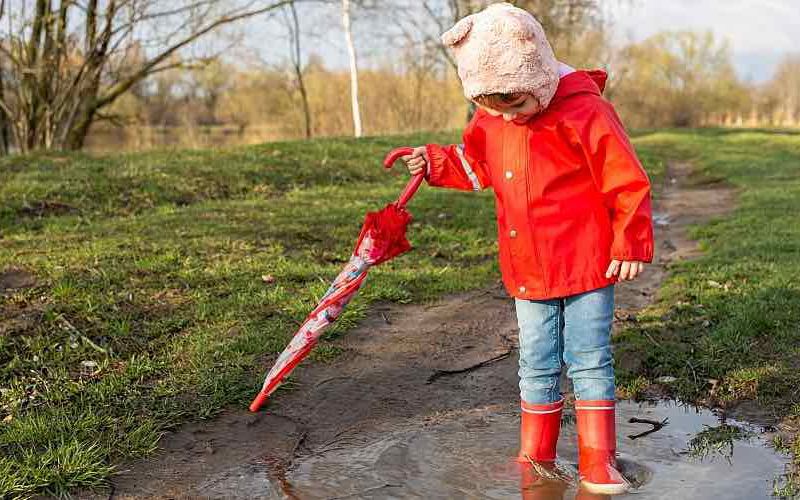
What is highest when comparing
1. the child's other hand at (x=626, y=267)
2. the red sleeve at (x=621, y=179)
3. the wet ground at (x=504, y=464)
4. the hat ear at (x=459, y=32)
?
the hat ear at (x=459, y=32)

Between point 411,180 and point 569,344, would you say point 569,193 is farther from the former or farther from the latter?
point 411,180

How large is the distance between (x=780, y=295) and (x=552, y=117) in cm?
301

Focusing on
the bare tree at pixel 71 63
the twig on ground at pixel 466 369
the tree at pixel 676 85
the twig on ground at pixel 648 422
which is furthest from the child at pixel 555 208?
the tree at pixel 676 85

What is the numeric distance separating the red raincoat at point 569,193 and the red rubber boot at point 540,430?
1.58 feet

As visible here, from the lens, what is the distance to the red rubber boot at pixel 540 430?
10.1ft

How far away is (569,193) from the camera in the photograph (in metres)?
2.83

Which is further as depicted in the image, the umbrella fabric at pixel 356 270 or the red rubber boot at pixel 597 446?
the umbrella fabric at pixel 356 270

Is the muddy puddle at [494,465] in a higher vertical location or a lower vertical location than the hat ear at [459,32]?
lower

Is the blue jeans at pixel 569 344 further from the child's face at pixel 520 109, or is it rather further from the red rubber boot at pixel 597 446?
the child's face at pixel 520 109

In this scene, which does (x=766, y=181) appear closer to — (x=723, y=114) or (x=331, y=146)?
(x=331, y=146)

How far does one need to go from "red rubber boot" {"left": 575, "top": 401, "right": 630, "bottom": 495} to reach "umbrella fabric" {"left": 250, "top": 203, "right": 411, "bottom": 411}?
3.41 feet

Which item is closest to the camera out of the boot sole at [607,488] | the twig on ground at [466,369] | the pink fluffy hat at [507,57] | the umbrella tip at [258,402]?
the pink fluffy hat at [507,57]

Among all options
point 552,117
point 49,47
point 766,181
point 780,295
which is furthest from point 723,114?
point 552,117

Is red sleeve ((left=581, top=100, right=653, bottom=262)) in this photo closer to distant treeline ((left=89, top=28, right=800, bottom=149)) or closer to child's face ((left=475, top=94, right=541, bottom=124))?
child's face ((left=475, top=94, right=541, bottom=124))
